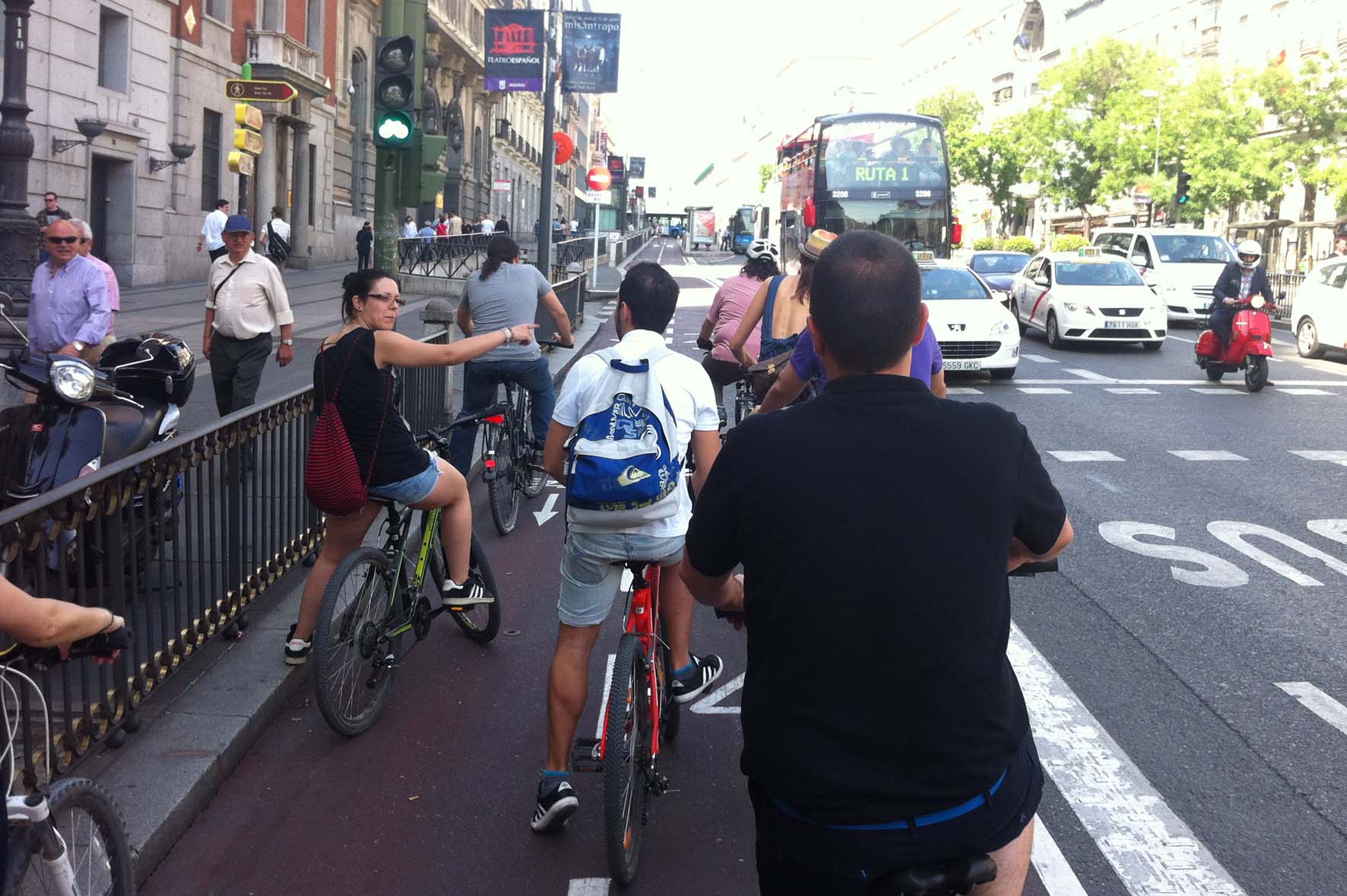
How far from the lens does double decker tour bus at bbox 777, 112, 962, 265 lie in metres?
28.2

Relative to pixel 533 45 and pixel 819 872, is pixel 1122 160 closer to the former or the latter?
pixel 533 45

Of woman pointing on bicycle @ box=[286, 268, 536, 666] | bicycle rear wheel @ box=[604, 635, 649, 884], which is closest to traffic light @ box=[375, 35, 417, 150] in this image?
woman pointing on bicycle @ box=[286, 268, 536, 666]

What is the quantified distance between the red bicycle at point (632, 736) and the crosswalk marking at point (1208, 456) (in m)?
8.03

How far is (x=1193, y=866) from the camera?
389cm

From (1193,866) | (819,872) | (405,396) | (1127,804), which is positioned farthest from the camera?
(405,396)

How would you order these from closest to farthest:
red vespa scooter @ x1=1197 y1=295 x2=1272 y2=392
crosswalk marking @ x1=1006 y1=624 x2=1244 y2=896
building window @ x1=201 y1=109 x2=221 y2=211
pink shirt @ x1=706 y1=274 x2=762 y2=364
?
1. crosswalk marking @ x1=1006 y1=624 x2=1244 y2=896
2. pink shirt @ x1=706 y1=274 x2=762 y2=364
3. red vespa scooter @ x1=1197 y1=295 x2=1272 y2=392
4. building window @ x1=201 y1=109 x2=221 y2=211

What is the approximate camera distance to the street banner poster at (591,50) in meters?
26.5

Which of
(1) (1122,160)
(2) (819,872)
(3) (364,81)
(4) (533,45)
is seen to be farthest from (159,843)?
(1) (1122,160)

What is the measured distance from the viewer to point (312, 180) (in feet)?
122

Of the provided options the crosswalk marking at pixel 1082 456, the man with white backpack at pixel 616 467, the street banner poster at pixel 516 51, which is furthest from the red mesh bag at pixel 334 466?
the street banner poster at pixel 516 51

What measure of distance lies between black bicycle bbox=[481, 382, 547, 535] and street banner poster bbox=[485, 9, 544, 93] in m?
14.5

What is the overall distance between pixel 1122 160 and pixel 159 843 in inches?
1974

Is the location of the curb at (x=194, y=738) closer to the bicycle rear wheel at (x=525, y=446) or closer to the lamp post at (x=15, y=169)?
the bicycle rear wheel at (x=525, y=446)

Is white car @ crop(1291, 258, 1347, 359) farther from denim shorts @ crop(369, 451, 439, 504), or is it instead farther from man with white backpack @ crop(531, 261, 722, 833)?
man with white backpack @ crop(531, 261, 722, 833)
